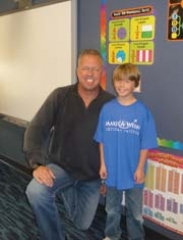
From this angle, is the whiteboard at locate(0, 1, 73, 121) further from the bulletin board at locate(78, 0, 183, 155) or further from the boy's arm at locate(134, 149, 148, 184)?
the boy's arm at locate(134, 149, 148, 184)

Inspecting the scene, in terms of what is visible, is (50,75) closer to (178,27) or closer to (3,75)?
(3,75)

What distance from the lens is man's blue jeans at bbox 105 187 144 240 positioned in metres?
1.91

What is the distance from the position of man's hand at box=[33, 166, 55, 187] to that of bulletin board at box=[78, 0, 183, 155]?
26.8 inches

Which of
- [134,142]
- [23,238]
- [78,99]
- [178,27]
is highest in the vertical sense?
[178,27]

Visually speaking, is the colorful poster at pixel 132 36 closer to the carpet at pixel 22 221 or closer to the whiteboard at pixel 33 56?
the whiteboard at pixel 33 56

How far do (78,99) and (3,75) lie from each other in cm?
187

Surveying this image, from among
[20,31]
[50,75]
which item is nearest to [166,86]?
[50,75]

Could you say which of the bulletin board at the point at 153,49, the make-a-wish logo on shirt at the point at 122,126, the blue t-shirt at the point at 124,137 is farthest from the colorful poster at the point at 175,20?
the make-a-wish logo on shirt at the point at 122,126

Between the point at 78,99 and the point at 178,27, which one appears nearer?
the point at 178,27

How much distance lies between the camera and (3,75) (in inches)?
144

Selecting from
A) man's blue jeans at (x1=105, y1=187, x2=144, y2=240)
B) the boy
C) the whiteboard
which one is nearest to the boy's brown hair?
the boy

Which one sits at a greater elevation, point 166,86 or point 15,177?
point 166,86

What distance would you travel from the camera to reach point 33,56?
3.06 m

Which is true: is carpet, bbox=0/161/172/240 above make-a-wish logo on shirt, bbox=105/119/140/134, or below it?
below
